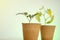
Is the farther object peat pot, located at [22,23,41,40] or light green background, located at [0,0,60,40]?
light green background, located at [0,0,60,40]

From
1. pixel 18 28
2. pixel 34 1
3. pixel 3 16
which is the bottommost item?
pixel 18 28

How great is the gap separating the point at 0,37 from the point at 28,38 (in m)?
0.80

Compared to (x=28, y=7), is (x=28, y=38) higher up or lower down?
lower down

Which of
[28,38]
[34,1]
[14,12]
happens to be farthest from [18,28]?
[28,38]

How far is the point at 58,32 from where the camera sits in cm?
188

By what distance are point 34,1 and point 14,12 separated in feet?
1.20

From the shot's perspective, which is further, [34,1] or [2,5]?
[34,1]

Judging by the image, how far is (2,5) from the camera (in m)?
1.66

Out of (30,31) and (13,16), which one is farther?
(13,16)

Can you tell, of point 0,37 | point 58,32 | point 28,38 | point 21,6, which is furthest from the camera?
point 58,32

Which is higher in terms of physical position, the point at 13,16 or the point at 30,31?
the point at 13,16

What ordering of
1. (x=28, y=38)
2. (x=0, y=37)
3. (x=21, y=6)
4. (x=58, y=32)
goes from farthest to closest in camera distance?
1. (x=58, y=32)
2. (x=21, y=6)
3. (x=0, y=37)
4. (x=28, y=38)

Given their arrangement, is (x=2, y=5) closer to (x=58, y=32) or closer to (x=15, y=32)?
(x=15, y=32)

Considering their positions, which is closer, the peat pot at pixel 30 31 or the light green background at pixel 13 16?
the peat pot at pixel 30 31
